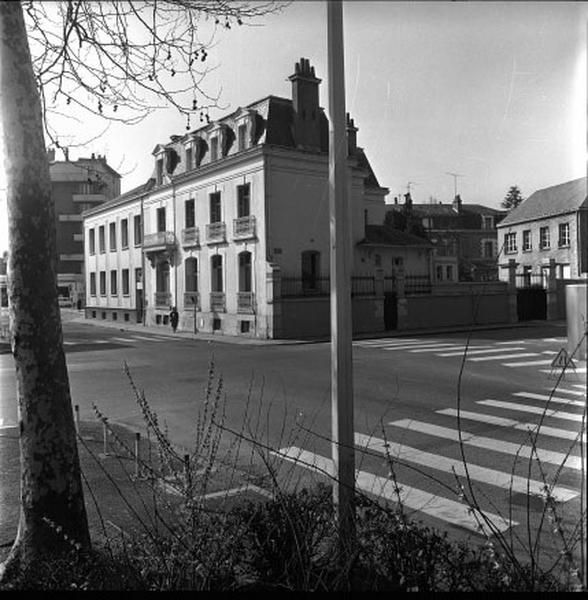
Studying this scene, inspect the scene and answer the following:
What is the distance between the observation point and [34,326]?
2.59 meters

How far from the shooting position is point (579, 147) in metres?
1.78

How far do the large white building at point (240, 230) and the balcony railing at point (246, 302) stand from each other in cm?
4

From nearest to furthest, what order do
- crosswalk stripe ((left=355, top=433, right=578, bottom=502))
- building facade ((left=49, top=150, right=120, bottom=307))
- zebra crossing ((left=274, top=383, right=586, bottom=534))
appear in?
zebra crossing ((left=274, top=383, right=586, bottom=534)), building facade ((left=49, top=150, right=120, bottom=307)), crosswalk stripe ((left=355, top=433, right=578, bottom=502))

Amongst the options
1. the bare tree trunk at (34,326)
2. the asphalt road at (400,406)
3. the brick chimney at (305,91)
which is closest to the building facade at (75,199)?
the asphalt road at (400,406)

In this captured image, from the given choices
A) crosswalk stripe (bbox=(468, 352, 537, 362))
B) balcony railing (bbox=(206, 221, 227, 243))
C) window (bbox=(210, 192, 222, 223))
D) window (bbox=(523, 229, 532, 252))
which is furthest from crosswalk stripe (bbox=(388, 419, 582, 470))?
window (bbox=(210, 192, 222, 223))

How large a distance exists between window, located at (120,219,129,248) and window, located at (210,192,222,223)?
806 cm

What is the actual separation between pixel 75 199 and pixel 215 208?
14539 mm

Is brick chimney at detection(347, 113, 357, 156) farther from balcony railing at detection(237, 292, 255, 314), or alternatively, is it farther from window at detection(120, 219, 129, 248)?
balcony railing at detection(237, 292, 255, 314)

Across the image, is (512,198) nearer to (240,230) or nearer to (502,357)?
(502,357)

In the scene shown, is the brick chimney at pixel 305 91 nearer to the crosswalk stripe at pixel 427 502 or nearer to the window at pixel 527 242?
the window at pixel 527 242

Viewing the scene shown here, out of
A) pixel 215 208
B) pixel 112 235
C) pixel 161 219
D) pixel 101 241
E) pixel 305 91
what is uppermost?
pixel 215 208

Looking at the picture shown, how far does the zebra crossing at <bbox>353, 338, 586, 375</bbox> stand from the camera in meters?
12.1

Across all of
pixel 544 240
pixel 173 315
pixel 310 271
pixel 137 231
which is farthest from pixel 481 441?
pixel 173 315

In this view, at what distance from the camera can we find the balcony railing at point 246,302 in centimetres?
2055
